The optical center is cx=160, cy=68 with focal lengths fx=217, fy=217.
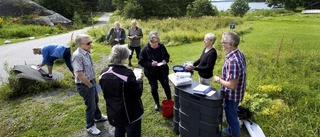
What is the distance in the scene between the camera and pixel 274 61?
6.71 metres

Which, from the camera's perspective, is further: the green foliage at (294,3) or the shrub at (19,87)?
the green foliage at (294,3)

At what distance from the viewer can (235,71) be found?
2.59m

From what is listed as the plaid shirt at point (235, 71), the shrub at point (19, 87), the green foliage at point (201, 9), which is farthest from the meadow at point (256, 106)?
the green foliage at point (201, 9)

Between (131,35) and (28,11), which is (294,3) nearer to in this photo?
(28,11)

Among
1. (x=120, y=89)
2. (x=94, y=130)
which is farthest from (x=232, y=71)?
(x=94, y=130)

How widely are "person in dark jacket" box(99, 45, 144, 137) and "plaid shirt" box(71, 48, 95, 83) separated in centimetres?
80

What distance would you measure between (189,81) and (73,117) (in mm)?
2589

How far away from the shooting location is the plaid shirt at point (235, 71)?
8.52 ft

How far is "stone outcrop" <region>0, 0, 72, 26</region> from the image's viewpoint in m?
19.5

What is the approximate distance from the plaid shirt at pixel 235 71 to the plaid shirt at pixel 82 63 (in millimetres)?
1986

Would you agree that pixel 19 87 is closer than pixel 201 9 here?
Yes

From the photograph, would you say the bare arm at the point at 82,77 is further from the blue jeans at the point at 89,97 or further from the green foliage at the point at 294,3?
the green foliage at the point at 294,3

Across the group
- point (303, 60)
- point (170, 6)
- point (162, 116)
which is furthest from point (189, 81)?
point (170, 6)

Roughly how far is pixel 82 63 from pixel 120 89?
43.3 inches
